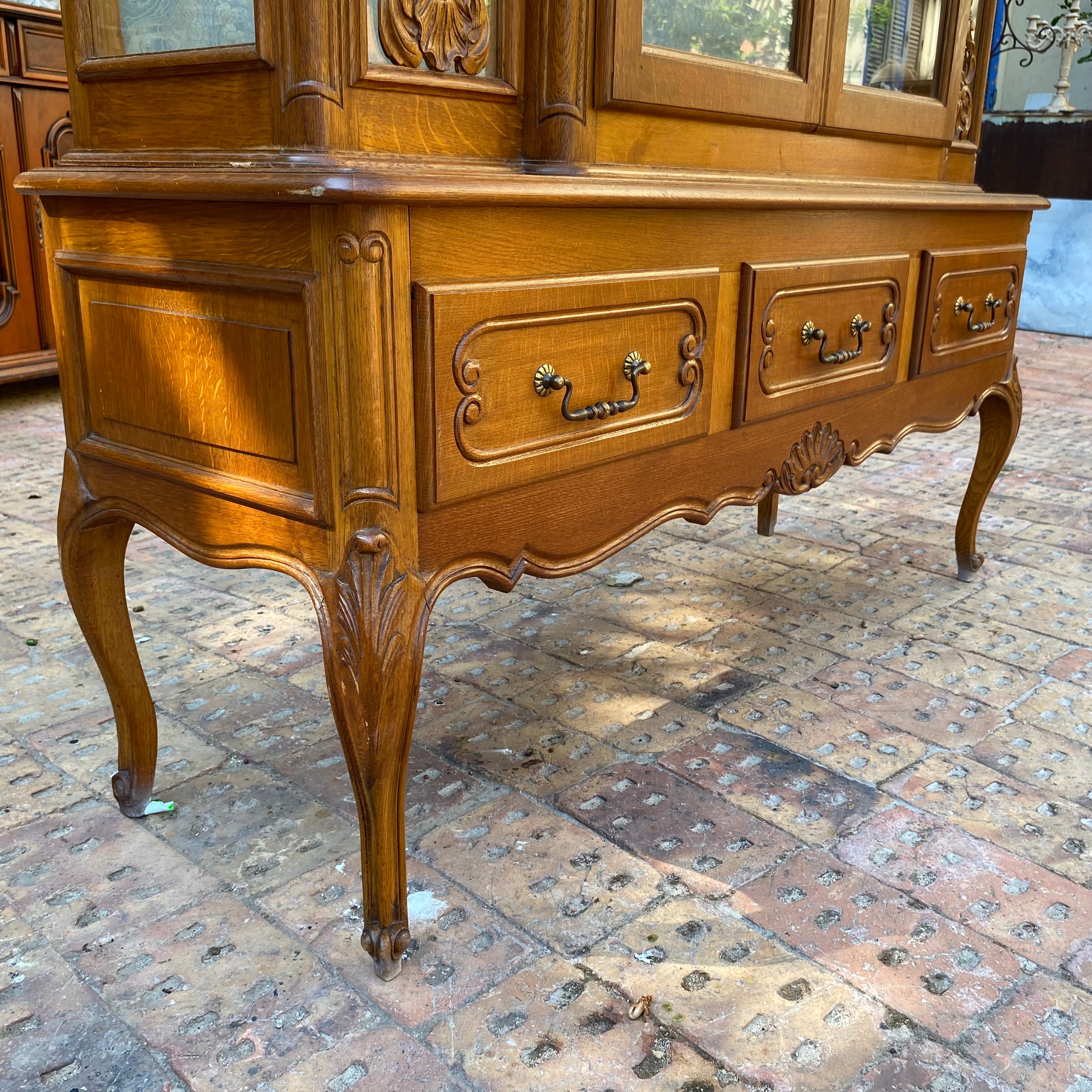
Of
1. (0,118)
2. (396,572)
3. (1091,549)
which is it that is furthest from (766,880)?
(0,118)

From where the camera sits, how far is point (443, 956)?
1.44m

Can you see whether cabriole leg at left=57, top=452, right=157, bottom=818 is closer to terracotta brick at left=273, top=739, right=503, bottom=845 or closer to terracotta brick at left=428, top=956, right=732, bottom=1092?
terracotta brick at left=273, top=739, right=503, bottom=845

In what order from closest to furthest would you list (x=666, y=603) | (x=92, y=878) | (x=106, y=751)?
(x=92, y=878) → (x=106, y=751) → (x=666, y=603)

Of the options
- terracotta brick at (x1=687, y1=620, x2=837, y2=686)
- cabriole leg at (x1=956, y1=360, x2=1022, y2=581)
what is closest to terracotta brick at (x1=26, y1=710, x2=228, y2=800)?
terracotta brick at (x1=687, y1=620, x2=837, y2=686)

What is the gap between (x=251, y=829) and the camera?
5.63 feet

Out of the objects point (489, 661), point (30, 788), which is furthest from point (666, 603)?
point (30, 788)

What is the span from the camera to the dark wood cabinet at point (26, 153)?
415 centimetres

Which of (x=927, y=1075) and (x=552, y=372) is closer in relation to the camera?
(x=927, y=1075)

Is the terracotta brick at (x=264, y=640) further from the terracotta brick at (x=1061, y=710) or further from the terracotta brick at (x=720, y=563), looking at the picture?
the terracotta brick at (x=1061, y=710)

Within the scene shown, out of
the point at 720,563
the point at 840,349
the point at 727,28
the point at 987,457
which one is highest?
the point at 727,28

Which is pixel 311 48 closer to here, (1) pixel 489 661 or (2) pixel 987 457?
(1) pixel 489 661

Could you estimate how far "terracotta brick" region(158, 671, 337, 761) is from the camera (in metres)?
1.98

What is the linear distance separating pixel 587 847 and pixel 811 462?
32.9 inches

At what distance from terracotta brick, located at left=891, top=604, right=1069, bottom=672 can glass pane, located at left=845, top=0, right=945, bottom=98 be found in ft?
3.91
